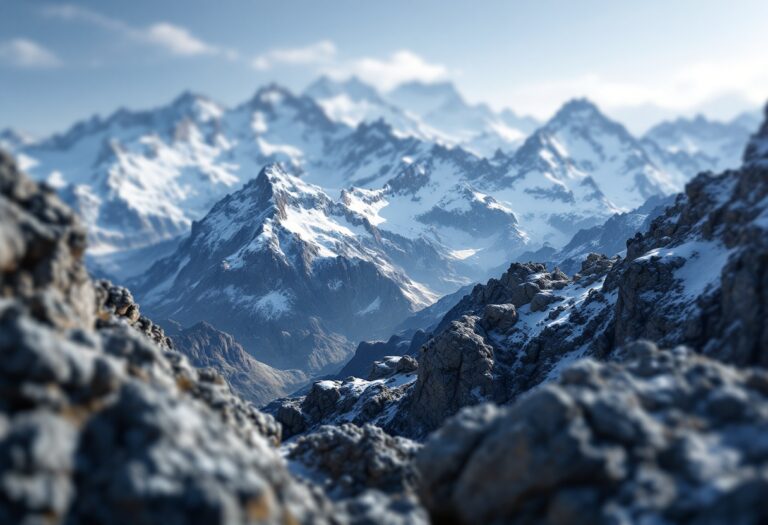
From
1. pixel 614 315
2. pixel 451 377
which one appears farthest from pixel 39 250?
pixel 614 315

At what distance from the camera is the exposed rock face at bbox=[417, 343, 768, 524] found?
42050 millimetres

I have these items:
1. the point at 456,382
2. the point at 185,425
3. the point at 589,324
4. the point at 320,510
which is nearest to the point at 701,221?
the point at 589,324

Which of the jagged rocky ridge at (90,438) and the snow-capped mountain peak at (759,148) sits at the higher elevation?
the snow-capped mountain peak at (759,148)

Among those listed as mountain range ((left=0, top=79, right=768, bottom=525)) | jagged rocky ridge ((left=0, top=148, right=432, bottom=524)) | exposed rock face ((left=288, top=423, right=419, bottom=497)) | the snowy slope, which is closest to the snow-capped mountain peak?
the snowy slope

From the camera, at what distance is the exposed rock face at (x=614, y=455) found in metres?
42.1

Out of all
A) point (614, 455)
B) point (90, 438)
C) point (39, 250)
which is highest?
point (39, 250)

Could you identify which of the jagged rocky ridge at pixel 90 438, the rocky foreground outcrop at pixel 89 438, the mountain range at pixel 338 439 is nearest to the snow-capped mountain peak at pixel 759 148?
the mountain range at pixel 338 439

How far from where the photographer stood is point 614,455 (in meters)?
45.3

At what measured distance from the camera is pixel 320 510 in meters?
53.2

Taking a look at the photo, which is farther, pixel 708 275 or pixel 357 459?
pixel 708 275

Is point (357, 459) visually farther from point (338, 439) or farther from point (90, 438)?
point (90, 438)

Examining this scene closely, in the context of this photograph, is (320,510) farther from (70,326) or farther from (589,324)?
(589,324)

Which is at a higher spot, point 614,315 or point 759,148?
point 759,148

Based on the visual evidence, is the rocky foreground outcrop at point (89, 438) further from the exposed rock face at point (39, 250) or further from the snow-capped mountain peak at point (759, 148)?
the snow-capped mountain peak at point (759, 148)
